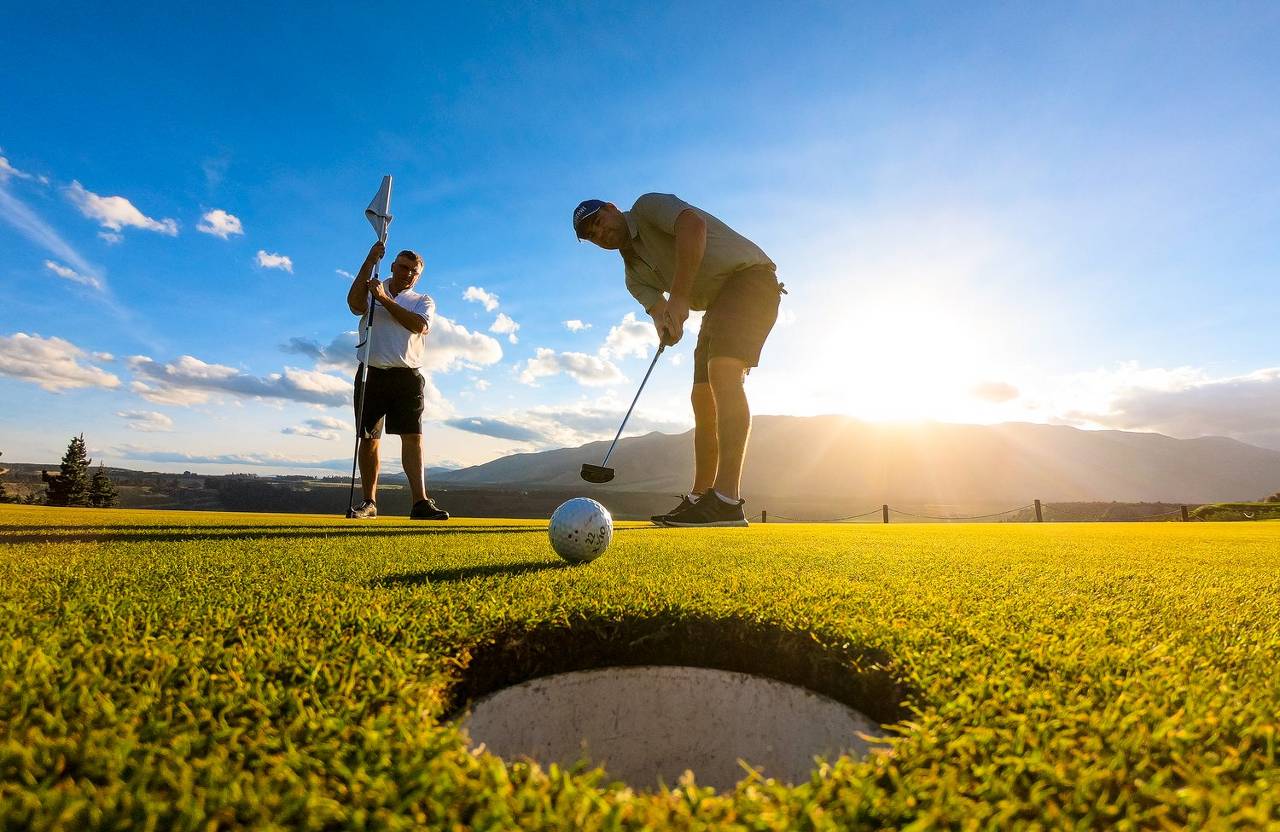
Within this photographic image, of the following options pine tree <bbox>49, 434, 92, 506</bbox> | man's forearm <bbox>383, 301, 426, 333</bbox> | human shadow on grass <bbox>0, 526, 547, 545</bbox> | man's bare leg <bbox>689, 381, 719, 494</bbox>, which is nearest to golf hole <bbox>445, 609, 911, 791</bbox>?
human shadow on grass <bbox>0, 526, 547, 545</bbox>

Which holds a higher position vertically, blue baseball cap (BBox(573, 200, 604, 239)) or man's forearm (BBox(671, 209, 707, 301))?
blue baseball cap (BBox(573, 200, 604, 239))

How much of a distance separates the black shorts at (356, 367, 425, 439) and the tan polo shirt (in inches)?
99.6

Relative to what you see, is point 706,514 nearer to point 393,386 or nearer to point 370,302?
point 393,386

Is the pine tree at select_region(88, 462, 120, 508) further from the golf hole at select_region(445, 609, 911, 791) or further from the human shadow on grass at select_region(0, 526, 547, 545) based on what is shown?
the golf hole at select_region(445, 609, 911, 791)

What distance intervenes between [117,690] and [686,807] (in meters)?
0.98

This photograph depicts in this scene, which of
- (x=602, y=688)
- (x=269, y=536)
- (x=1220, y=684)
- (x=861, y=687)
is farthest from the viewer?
(x=269, y=536)

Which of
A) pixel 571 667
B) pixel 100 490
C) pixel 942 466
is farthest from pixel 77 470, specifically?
pixel 942 466

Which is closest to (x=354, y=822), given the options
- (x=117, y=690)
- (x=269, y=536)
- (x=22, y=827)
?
(x=22, y=827)

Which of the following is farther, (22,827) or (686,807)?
(686,807)

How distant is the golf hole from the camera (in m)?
1.54

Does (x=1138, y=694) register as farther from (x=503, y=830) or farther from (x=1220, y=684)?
(x=503, y=830)

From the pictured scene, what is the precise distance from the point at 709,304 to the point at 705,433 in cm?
108

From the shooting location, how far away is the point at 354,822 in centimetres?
70

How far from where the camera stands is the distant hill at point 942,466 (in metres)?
147
